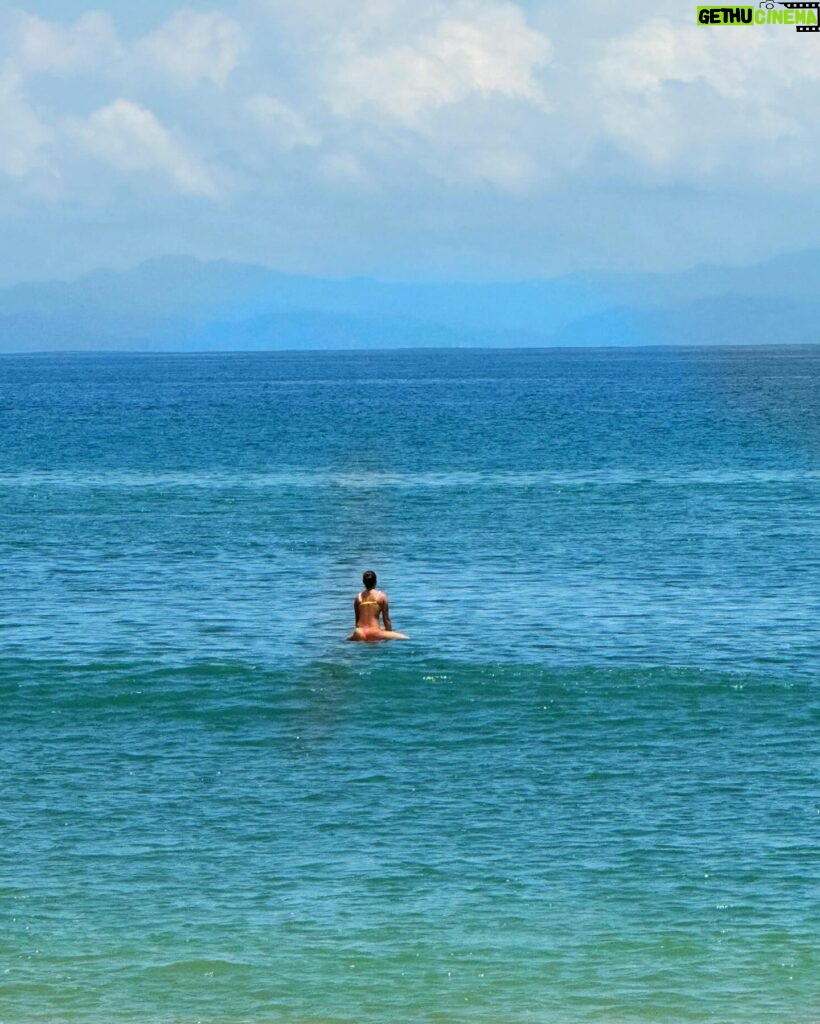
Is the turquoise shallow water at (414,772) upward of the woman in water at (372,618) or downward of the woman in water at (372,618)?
downward

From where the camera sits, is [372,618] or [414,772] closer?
[414,772]

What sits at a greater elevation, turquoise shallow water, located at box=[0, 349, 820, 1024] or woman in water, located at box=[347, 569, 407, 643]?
woman in water, located at box=[347, 569, 407, 643]

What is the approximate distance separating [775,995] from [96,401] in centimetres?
17548

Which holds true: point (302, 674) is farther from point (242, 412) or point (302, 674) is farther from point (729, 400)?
point (729, 400)

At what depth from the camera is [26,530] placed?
63406 mm

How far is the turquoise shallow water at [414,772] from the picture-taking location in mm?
20734

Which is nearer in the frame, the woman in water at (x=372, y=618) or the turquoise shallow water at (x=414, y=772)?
the turquoise shallow water at (x=414, y=772)

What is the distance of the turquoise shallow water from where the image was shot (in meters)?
20.7

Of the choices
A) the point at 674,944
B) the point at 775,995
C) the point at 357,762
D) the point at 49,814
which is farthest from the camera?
the point at 357,762

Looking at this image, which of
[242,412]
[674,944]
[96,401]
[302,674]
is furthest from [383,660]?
[96,401]

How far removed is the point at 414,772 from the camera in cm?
2928

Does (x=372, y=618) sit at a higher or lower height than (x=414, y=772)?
higher

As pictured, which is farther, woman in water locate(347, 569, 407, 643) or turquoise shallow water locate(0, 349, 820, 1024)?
woman in water locate(347, 569, 407, 643)

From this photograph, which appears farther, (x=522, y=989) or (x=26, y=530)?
(x=26, y=530)
